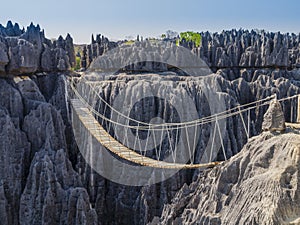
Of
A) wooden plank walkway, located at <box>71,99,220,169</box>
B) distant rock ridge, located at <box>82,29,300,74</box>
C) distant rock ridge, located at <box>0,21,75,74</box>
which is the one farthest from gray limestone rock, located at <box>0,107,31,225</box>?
distant rock ridge, located at <box>82,29,300,74</box>

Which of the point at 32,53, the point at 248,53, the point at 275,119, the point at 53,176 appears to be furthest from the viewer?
the point at 248,53

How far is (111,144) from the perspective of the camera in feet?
33.8

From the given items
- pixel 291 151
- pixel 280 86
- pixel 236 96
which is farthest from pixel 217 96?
pixel 291 151

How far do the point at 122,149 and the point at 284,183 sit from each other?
237 inches

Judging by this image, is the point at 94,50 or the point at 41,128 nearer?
the point at 41,128

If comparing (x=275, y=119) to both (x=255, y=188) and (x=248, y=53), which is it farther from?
(x=248, y=53)

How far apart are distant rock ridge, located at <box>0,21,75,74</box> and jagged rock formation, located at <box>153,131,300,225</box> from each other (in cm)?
948

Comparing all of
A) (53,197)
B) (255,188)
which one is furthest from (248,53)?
(255,188)

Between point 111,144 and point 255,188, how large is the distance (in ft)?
20.5

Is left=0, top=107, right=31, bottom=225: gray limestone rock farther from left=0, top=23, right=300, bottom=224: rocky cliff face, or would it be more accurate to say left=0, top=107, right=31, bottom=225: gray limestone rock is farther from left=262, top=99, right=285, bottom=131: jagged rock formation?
left=262, top=99, right=285, bottom=131: jagged rock formation

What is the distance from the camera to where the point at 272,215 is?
3.99 m

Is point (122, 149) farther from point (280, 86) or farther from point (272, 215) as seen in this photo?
point (280, 86)

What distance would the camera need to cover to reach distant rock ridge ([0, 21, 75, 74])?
13234 mm

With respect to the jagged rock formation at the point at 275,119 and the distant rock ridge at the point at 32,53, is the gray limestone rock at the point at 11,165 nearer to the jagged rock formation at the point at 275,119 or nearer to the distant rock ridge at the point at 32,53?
the distant rock ridge at the point at 32,53
